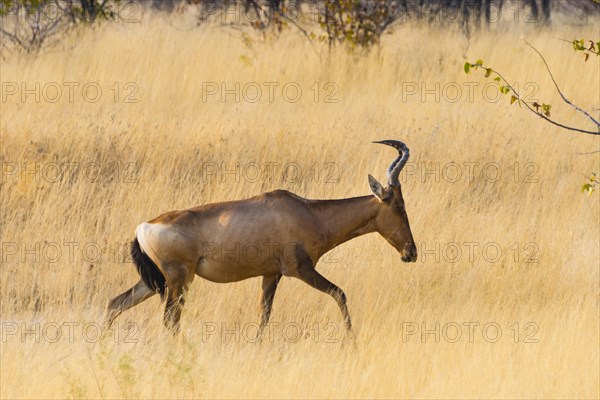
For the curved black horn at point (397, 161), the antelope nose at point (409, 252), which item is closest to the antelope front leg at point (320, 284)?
the antelope nose at point (409, 252)

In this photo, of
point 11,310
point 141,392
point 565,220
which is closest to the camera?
point 141,392

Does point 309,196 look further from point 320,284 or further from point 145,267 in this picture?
point 145,267

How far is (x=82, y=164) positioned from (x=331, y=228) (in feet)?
11.7

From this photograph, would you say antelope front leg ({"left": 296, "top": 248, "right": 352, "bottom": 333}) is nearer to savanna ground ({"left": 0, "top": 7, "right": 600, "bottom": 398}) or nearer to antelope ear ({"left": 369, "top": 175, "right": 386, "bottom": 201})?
savanna ground ({"left": 0, "top": 7, "right": 600, "bottom": 398})

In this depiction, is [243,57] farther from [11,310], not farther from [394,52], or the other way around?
[11,310]

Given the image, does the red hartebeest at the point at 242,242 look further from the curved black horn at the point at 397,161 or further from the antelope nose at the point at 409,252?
the antelope nose at the point at 409,252

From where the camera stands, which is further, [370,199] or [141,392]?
[370,199]

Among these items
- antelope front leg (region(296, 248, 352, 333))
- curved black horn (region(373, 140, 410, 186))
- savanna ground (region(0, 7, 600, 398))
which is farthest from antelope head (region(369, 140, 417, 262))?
antelope front leg (region(296, 248, 352, 333))

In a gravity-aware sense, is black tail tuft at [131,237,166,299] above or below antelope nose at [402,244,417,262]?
below

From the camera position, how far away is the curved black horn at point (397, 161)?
7.50 meters

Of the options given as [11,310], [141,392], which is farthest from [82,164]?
[141,392]

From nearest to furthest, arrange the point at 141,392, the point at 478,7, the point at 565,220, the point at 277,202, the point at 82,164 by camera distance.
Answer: the point at 141,392 < the point at 277,202 < the point at 565,220 < the point at 82,164 < the point at 478,7

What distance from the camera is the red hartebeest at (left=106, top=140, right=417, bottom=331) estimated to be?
7.24 meters

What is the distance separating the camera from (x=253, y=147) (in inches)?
432
